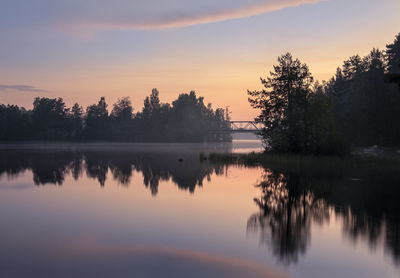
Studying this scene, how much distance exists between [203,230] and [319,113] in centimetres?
4271

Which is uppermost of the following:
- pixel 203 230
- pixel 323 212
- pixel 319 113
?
pixel 319 113

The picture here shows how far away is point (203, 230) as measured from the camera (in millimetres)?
17812

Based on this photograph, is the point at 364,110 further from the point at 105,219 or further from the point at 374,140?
the point at 105,219

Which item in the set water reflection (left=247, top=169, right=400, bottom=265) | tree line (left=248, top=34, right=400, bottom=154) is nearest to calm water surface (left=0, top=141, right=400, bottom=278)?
water reflection (left=247, top=169, right=400, bottom=265)

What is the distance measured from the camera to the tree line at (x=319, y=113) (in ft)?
181

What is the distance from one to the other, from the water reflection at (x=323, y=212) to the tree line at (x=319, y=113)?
9.72 meters

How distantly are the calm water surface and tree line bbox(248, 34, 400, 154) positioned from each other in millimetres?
13923

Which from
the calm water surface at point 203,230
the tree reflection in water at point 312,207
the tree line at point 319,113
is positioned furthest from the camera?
the tree line at point 319,113

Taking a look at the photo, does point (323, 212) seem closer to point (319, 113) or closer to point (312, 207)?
point (312, 207)

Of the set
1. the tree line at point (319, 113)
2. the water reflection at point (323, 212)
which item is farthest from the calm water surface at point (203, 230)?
the tree line at point (319, 113)

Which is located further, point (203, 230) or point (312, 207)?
point (312, 207)

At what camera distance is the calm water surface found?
1246cm

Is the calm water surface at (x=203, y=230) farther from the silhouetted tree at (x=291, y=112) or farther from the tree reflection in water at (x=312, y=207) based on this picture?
the silhouetted tree at (x=291, y=112)

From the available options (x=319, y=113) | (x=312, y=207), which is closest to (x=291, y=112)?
(x=319, y=113)
